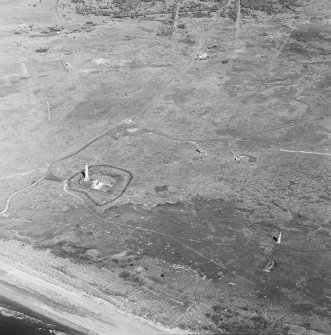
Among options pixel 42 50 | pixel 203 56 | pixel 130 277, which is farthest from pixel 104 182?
pixel 42 50

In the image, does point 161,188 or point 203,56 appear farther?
point 203,56

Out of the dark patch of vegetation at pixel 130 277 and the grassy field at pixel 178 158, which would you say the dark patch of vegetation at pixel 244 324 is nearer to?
the grassy field at pixel 178 158

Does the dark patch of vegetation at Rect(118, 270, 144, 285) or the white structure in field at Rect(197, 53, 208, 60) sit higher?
the white structure in field at Rect(197, 53, 208, 60)

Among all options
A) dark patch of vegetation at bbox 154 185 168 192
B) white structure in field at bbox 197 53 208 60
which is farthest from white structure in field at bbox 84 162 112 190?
white structure in field at bbox 197 53 208 60

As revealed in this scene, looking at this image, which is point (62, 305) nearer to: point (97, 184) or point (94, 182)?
point (97, 184)

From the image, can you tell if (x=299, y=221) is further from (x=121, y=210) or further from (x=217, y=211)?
(x=121, y=210)

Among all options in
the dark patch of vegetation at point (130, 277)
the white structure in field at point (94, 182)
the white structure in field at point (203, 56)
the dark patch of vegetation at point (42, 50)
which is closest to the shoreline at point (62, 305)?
the dark patch of vegetation at point (130, 277)

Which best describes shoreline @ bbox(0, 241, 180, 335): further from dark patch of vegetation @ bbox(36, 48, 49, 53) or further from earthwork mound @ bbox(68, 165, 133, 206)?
dark patch of vegetation @ bbox(36, 48, 49, 53)

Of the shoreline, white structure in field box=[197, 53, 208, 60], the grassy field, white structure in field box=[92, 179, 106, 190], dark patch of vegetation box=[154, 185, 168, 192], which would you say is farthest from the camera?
white structure in field box=[197, 53, 208, 60]
